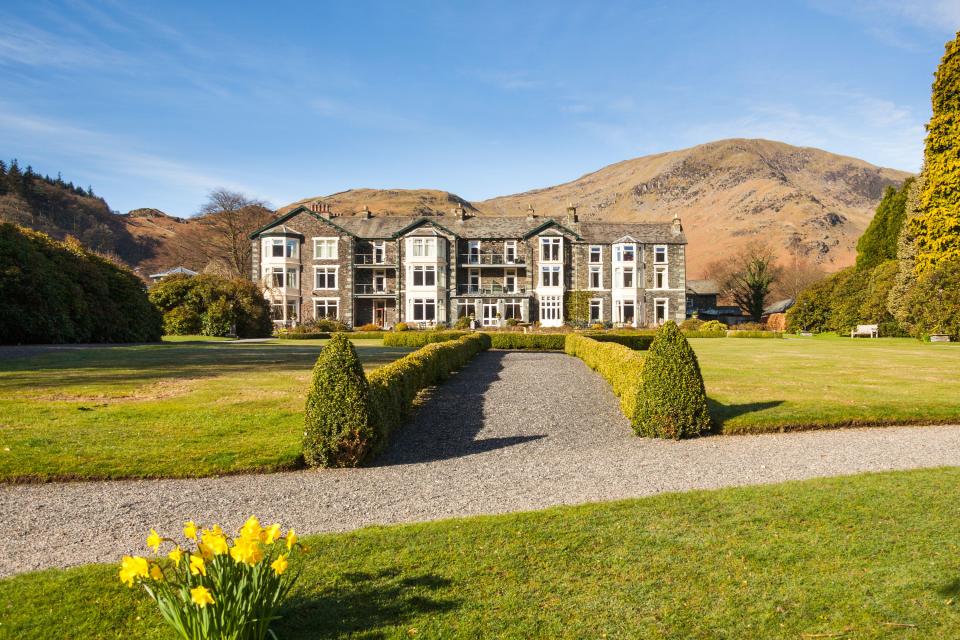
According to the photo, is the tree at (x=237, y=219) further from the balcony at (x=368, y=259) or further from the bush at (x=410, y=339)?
the bush at (x=410, y=339)

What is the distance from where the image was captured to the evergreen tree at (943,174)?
33.7 meters

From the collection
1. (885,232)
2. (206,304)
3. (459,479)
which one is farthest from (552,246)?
(459,479)

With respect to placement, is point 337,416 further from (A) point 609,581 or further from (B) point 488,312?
(B) point 488,312

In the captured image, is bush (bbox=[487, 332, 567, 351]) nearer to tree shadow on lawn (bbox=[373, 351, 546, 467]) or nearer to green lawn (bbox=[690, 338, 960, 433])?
green lawn (bbox=[690, 338, 960, 433])

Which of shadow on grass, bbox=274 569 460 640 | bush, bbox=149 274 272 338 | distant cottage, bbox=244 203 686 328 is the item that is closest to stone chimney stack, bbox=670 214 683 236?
distant cottage, bbox=244 203 686 328

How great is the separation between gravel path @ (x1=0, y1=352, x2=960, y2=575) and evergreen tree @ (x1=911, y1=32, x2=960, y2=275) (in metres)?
29.7

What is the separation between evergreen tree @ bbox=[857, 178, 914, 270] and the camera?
47531 mm

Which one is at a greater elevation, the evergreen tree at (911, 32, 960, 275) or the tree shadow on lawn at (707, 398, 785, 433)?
the evergreen tree at (911, 32, 960, 275)

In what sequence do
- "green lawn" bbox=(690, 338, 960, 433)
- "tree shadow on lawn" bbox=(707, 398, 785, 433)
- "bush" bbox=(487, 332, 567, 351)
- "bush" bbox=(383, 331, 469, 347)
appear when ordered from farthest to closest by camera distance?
1. "bush" bbox=(487, 332, 567, 351)
2. "bush" bbox=(383, 331, 469, 347)
3. "green lawn" bbox=(690, 338, 960, 433)
4. "tree shadow on lawn" bbox=(707, 398, 785, 433)

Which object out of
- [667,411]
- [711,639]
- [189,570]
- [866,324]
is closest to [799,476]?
[667,411]

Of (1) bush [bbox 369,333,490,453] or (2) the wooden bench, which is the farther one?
(2) the wooden bench

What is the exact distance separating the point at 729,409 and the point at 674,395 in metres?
2.08

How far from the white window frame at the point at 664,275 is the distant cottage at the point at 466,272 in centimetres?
8

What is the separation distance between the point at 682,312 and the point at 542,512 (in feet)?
154
